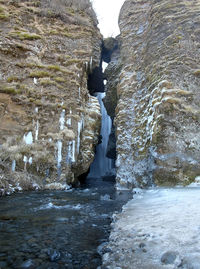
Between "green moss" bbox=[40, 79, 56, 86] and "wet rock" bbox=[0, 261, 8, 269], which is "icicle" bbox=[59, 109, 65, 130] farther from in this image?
"wet rock" bbox=[0, 261, 8, 269]

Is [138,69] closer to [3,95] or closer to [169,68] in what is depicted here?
[169,68]

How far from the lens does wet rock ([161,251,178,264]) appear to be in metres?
1.53

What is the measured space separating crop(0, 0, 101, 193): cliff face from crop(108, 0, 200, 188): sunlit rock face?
223 cm

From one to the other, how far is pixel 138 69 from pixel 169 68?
115 inches

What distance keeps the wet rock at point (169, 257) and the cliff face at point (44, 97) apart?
6174 mm

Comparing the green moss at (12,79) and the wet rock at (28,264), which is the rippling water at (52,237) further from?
the green moss at (12,79)

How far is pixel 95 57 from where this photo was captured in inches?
512

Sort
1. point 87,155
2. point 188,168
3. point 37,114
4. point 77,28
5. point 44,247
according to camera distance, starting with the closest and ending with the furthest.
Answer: point 44,247
point 188,168
point 37,114
point 87,155
point 77,28

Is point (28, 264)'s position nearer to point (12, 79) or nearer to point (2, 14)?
point (12, 79)

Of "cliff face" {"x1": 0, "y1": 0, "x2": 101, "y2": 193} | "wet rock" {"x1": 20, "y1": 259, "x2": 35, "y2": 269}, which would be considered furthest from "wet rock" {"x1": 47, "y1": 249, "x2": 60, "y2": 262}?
"cliff face" {"x1": 0, "y1": 0, "x2": 101, "y2": 193}

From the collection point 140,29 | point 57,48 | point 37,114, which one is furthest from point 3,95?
point 140,29

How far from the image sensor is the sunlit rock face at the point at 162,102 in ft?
23.8

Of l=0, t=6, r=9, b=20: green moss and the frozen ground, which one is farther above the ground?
l=0, t=6, r=9, b=20: green moss

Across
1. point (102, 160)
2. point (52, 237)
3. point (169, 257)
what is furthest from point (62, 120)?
point (102, 160)
